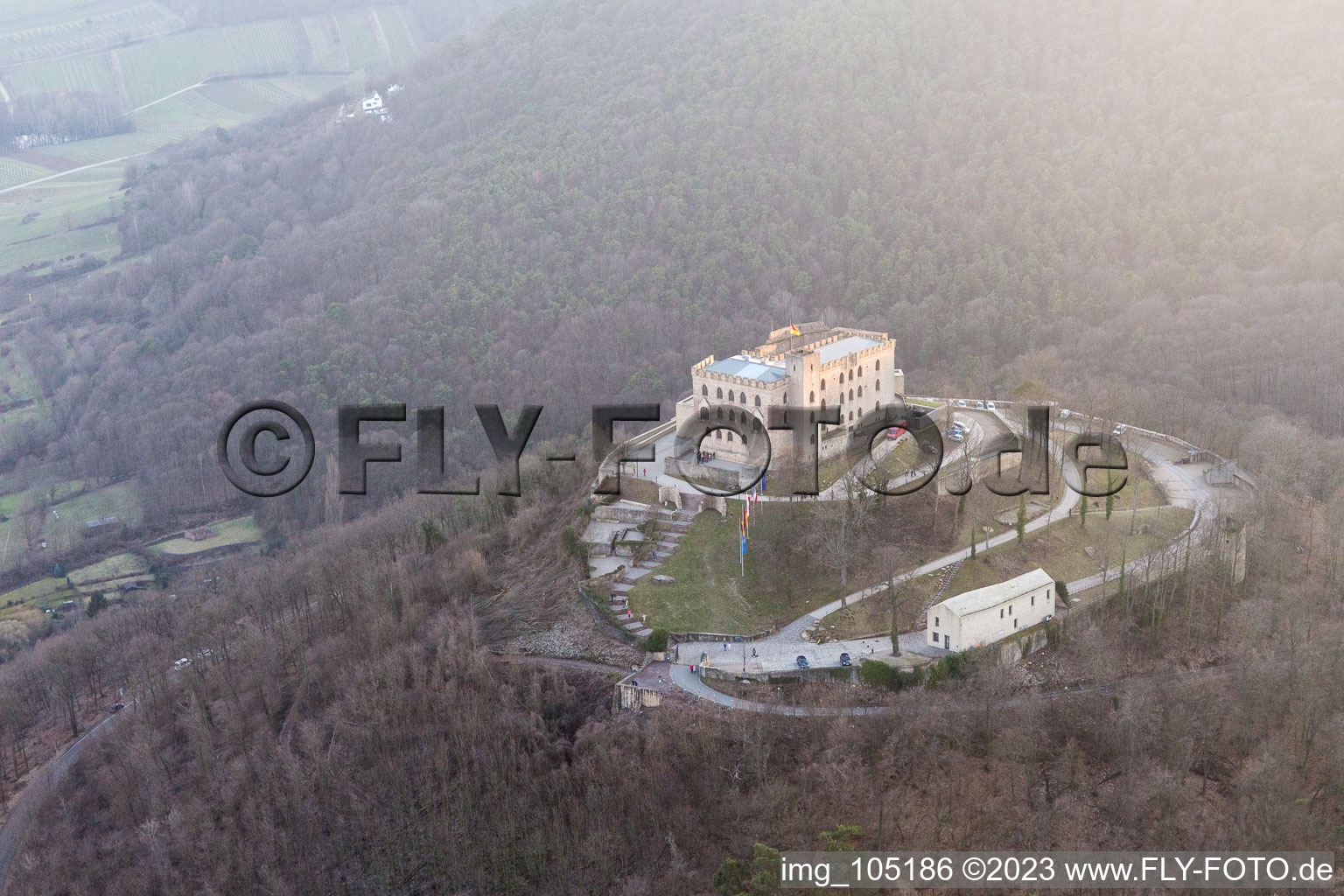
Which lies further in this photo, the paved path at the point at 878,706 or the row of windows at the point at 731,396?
the row of windows at the point at 731,396

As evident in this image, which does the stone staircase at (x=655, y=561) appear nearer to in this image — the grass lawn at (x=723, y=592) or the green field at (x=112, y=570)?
the grass lawn at (x=723, y=592)

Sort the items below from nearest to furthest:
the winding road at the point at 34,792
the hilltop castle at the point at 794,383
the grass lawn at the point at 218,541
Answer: the hilltop castle at the point at 794,383 < the winding road at the point at 34,792 < the grass lawn at the point at 218,541

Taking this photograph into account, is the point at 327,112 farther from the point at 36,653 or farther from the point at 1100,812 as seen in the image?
the point at 1100,812

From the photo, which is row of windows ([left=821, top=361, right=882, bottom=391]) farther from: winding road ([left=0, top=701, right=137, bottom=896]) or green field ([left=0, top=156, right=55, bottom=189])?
green field ([left=0, top=156, right=55, bottom=189])

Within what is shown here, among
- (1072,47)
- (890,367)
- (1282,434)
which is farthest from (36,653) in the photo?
(1072,47)

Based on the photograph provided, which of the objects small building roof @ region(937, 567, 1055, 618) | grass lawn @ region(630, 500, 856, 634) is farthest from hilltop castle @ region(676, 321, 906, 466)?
small building roof @ region(937, 567, 1055, 618)

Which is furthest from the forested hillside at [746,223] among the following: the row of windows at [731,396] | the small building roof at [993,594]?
A: the small building roof at [993,594]
